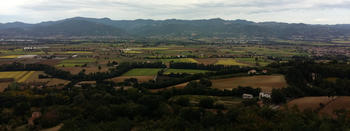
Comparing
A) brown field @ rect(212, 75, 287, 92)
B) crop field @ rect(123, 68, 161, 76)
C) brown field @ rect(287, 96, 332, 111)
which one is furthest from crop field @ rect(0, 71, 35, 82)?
brown field @ rect(287, 96, 332, 111)

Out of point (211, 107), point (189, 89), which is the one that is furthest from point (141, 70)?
point (211, 107)

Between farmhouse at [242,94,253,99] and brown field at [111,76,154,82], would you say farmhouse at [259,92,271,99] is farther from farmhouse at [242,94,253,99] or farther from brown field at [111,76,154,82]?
brown field at [111,76,154,82]

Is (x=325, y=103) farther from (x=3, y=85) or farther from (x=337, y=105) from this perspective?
(x=3, y=85)

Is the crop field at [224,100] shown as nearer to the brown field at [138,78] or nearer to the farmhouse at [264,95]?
the farmhouse at [264,95]

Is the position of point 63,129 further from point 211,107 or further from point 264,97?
point 264,97

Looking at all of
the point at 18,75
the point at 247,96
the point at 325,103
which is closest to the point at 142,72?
the point at 18,75

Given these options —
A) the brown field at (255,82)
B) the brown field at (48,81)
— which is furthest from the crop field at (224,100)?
the brown field at (48,81)
